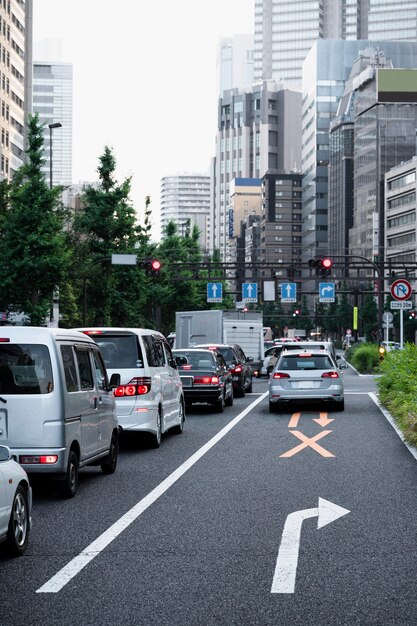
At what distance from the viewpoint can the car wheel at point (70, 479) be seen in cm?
1161

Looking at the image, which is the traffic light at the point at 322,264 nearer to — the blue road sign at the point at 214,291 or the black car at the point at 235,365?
the black car at the point at 235,365

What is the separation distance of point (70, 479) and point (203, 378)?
14.4m

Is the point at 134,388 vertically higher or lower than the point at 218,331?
lower

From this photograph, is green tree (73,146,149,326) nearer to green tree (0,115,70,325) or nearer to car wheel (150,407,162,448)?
green tree (0,115,70,325)

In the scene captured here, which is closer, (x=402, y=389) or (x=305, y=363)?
(x=402, y=389)

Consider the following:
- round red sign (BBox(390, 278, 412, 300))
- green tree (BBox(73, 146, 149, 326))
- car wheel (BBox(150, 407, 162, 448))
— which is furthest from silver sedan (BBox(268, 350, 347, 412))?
green tree (BBox(73, 146, 149, 326))

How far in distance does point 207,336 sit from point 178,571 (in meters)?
40.8

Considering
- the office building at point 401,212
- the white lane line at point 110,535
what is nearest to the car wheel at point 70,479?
the white lane line at point 110,535

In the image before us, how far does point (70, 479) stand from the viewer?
1170cm

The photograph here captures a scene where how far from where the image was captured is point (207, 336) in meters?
48.5

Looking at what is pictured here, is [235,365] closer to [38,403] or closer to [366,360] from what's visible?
[38,403]

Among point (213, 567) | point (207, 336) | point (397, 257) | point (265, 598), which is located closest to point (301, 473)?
point (213, 567)

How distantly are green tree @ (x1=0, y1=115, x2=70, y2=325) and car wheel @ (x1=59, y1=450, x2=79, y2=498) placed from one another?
3792cm

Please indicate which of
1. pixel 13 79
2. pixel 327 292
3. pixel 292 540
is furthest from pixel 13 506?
pixel 13 79
